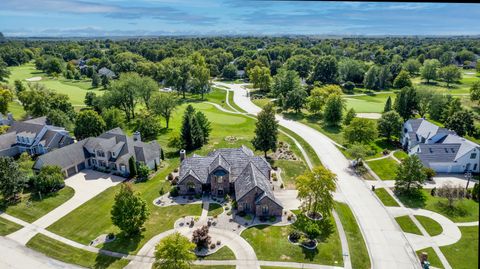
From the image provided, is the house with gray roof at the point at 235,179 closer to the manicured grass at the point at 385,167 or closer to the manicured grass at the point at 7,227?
the manicured grass at the point at 385,167

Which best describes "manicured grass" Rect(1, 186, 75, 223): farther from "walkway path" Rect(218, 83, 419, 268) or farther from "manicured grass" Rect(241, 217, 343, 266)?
"walkway path" Rect(218, 83, 419, 268)

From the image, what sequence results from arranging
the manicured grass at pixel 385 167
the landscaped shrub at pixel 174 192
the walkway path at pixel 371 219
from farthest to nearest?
1. the manicured grass at pixel 385 167
2. the landscaped shrub at pixel 174 192
3. the walkway path at pixel 371 219

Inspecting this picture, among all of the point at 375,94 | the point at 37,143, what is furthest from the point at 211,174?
the point at 375,94

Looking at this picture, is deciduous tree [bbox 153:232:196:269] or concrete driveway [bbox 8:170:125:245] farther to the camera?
concrete driveway [bbox 8:170:125:245]

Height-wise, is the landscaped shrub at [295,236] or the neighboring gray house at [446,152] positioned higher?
the neighboring gray house at [446,152]

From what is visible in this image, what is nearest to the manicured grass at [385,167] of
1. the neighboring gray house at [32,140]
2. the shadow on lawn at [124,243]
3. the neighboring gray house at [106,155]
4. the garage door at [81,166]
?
the neighboring gray house at [106,155]

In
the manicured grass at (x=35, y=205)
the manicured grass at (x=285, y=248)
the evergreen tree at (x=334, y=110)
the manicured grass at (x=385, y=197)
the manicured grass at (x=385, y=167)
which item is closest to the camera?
the manicured grass at (x=285, y=248)

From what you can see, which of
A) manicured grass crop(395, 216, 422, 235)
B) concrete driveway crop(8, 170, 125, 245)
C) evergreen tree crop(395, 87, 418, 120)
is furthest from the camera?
evergreen tree crop(395, 87, 418, 120)

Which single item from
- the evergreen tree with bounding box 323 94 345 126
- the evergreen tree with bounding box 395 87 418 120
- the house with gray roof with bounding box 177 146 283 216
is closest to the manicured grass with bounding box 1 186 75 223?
the house with gray roof with bounding box 177 146 283 216
